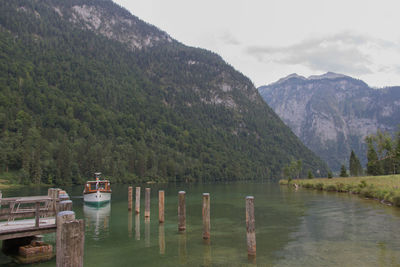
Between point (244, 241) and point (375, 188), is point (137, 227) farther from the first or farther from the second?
point (375, 188)

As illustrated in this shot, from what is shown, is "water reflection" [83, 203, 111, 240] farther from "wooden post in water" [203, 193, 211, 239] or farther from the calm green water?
"wooden post in water" [203, 193, 211, 239]

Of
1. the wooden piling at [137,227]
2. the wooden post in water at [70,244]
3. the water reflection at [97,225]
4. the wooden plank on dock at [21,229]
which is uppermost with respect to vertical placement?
the wooden post in water at [70,244]

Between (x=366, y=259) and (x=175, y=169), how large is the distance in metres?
156

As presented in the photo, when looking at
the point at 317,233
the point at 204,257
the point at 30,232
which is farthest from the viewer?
the point at 317,233

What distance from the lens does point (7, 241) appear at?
19.5m

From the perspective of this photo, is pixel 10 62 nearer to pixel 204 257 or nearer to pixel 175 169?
pixel 175 169

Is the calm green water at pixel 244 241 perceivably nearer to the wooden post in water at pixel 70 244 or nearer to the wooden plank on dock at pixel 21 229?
the wooden plank on dock at pixel 21 229

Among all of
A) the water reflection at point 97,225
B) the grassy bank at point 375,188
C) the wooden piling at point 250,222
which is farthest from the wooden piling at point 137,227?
the grassy bank at point 375,188

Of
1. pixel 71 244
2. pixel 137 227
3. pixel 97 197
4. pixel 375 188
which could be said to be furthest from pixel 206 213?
pixel 375 188

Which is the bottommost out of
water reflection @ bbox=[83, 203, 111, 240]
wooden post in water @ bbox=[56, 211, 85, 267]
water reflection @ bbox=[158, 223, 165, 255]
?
water reflection @ bbox=[83, 203, 111, 240]

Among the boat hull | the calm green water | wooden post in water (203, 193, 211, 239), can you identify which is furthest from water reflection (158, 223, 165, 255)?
the boat hull

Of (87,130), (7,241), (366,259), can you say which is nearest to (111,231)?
(7,241)

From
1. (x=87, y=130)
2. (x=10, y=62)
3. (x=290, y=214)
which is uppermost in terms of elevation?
(x=10, y=62)

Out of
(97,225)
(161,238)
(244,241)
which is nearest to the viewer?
(244,241)
